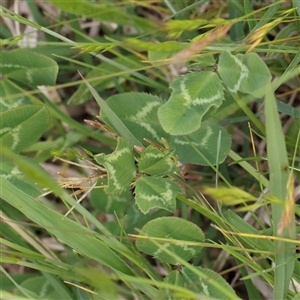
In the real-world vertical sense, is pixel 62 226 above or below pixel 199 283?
above

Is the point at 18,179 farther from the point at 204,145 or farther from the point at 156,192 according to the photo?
the point at 204,145

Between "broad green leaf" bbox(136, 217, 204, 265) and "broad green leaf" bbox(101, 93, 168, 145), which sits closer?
"broad green leaf" bbox(136, 217, 204, 265)

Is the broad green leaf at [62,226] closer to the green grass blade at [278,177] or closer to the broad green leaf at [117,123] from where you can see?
the broad green leaf at [117,123]

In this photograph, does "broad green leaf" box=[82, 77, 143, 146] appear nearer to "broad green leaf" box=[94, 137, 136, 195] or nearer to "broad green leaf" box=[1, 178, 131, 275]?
"broad green leaf" box=[94, 137, 136, 195]

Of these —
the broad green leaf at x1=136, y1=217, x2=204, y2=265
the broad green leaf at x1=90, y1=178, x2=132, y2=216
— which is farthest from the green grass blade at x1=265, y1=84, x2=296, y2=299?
the broad green leaf at x1=90, y1=178, x2=132, y2=216

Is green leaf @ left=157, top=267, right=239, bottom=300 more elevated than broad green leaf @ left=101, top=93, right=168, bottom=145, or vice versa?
broad green leaf @ left=101, top=93, right=168, bottom=145

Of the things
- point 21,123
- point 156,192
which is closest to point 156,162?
point 156,192
